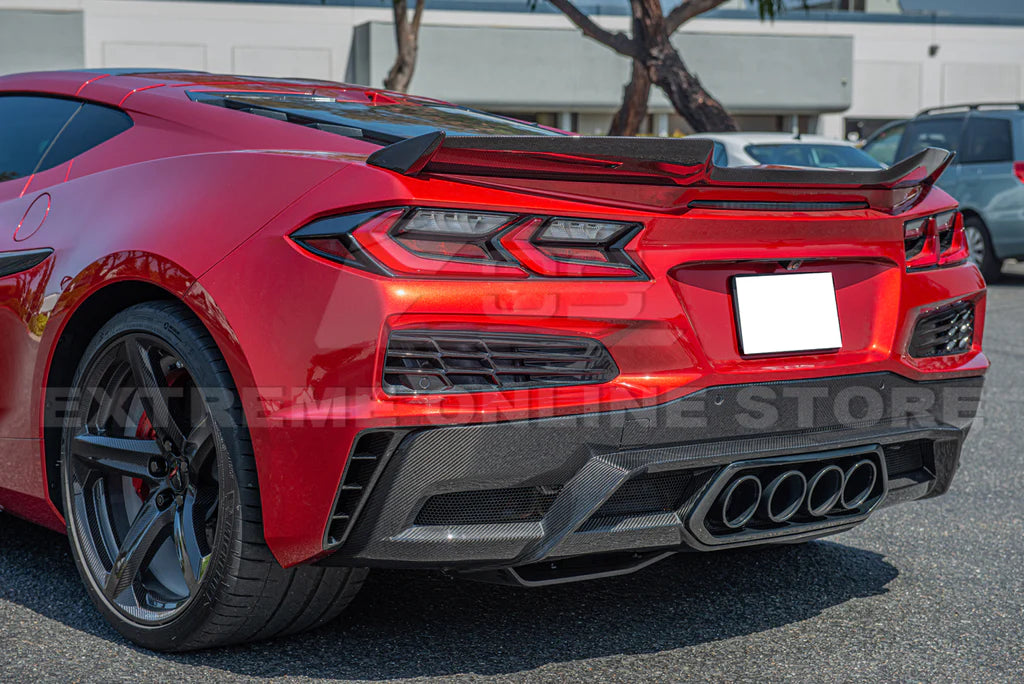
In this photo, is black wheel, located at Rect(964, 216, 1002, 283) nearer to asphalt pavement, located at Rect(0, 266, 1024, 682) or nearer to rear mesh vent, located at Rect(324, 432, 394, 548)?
asphalt pavement, located at Rect(0, 266, 1024, 682)

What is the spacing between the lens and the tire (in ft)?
8.13

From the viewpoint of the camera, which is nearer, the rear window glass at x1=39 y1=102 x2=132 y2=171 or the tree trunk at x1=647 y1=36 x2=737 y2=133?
the rear window glass at x1=39 y1=102 x2=132 y2=171

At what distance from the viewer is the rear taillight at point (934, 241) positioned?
113 inches

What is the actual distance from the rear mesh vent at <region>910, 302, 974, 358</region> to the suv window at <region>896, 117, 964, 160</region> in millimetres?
9930

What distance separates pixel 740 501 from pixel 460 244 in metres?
0.83

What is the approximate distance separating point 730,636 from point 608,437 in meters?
0.73

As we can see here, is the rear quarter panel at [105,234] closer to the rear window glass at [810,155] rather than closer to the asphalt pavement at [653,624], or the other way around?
the asphalt pavement at [653,624]

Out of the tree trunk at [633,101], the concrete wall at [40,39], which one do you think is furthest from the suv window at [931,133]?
the concrete wall at [40,39]

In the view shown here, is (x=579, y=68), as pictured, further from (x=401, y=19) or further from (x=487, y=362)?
(x=487, y=362)

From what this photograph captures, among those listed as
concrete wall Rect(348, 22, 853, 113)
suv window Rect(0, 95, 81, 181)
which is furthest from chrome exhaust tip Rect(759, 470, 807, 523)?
concrete wall Rect(348, 22, 853, 113)

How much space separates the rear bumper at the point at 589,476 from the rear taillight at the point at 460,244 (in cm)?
29

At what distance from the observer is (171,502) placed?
2717 millimetres

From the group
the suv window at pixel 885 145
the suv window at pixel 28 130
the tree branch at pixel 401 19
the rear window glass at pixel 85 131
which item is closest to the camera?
the rear window glass at pixel 85 131

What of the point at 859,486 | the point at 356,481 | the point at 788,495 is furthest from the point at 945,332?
the point at 356,481
